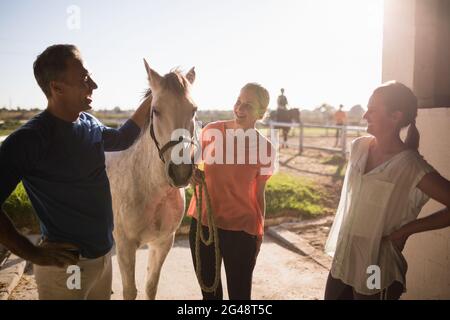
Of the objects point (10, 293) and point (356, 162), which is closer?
point (356, 162)

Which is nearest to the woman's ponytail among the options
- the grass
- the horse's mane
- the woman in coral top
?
the woman in coral top

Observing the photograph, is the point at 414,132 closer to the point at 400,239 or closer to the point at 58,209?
the point at 400,239

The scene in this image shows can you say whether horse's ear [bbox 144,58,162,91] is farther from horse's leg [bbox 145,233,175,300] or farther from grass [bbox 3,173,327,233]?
grass [bbox 3,173,327,233]

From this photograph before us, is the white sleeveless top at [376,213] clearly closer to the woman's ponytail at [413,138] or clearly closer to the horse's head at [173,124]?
the woman's ponytail at [413,138]

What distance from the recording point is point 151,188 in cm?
256

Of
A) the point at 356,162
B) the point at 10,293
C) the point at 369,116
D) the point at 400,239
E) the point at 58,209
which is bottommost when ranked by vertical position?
the point at 10,293

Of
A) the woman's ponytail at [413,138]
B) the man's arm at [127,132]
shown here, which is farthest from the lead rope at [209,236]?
the woman's ponytail at [413,138]

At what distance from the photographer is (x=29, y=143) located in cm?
138

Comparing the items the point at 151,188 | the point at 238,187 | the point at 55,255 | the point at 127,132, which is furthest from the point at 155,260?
the point at 55,255

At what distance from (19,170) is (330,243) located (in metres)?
1.80

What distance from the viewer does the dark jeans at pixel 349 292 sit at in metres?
1.75

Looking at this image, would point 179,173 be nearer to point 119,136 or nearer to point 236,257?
point 119,136
